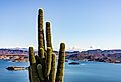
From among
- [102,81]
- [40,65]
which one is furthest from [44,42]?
[102,81]

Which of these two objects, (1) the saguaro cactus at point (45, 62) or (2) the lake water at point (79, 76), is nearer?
(1) the saguaro cactus at point (45, 62)

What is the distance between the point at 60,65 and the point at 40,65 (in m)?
0.77

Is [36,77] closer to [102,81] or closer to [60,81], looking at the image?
[60,81]

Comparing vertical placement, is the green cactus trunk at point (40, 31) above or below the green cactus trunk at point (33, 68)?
above

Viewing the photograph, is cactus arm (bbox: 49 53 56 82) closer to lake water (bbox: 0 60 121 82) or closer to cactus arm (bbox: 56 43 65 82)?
cactus arm (bbox: 56 43 65 82)

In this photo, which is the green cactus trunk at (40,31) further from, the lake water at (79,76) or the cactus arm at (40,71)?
the lake water at (79,76)

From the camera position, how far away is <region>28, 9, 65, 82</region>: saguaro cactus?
10.5m

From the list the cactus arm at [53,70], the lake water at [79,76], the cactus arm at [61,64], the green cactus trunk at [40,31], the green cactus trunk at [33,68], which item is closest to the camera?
the cactus arm at [53,70]

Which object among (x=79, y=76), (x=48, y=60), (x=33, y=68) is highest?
(x=48, y=60)

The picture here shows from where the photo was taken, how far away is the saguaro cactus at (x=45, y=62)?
10.5 meters

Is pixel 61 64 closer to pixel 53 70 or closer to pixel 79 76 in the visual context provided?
pixel 53 70

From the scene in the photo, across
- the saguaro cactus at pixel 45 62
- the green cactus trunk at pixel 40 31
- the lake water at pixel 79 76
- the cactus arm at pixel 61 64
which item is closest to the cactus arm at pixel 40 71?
the saguaro cactus at pixel 45 62

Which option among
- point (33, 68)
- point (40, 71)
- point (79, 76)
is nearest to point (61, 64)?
point (40, 71)

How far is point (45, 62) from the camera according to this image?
10570 mm
